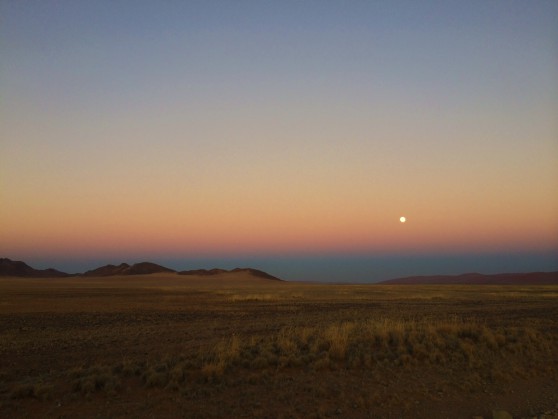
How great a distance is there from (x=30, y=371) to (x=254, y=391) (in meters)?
6.99

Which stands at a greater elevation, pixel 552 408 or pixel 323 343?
pixel 323 343

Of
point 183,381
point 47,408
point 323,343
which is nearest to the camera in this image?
point 47,408

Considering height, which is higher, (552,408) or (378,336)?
Result: (378,336)

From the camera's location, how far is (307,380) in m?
12.2

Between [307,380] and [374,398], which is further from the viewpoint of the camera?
[307,380]

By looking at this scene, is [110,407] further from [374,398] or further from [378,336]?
[378,336]

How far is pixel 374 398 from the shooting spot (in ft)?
36.2

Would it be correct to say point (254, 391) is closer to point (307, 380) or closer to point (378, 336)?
point (307, 380)

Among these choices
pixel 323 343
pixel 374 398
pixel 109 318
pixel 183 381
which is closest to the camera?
pixel 374 398

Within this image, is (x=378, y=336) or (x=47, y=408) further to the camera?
(x=378, y=336)

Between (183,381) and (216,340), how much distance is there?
7629mm

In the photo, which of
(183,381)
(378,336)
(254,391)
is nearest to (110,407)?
(183,381)

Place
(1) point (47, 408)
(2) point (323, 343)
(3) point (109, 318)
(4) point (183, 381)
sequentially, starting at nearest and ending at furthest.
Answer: (1) point (47, 408)
(4) point (183, 381)
(2) point (323, 343)
(3) point (109, 318)

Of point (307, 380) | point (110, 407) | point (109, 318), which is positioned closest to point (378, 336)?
point (307, 380)
